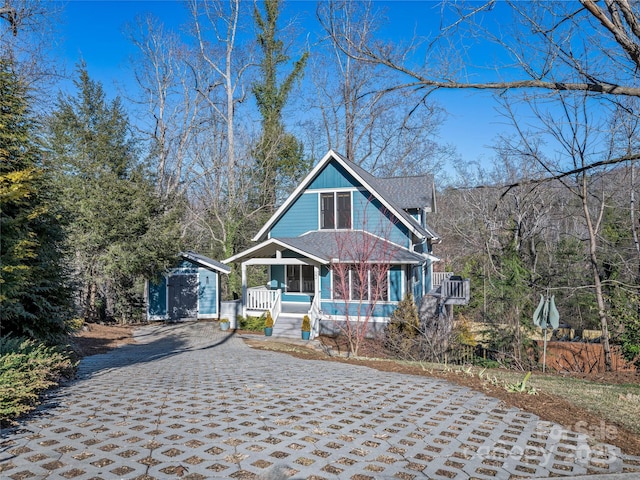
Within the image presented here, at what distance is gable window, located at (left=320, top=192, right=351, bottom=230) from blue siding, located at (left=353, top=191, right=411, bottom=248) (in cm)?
35

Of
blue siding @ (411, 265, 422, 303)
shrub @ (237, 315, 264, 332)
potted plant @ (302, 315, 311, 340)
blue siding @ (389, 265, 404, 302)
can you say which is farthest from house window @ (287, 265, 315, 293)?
blue siding @ (411, 265, 422, 303)

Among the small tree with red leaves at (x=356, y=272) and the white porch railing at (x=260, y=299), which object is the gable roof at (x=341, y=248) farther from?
the white porch railing at (x=260, y=299)

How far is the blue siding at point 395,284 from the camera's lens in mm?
16938

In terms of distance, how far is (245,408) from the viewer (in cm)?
548

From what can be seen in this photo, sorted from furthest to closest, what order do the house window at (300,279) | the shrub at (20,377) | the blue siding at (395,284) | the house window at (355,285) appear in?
the house window at (300,279), the blue siding at (395,284), the house window at (355,285), the shrub at (20,377)

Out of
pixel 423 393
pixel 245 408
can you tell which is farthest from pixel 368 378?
pixel 245 408

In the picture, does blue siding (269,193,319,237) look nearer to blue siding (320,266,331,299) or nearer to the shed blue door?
blue siding (320,266,331,299)

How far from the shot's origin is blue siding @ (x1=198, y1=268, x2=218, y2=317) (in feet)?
69.5

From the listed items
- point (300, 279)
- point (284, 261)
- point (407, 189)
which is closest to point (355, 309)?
point (300, 279)

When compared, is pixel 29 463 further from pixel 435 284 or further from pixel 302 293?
pixel 435 284

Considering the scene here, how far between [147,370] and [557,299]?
1908 centimetres

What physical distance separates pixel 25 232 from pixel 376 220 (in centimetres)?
1358

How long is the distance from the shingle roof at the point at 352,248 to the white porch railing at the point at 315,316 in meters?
1.89

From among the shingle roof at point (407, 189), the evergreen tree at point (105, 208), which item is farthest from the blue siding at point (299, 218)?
the evergreen tree at point (105, 208)
